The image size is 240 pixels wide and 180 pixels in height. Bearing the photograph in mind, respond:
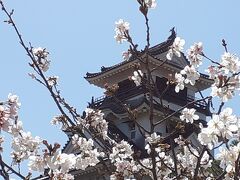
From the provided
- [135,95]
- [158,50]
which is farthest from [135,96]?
[158,50]

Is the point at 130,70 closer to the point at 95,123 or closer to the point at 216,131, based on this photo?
the point at 95,123

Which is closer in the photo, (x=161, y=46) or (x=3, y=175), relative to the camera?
(x=3, y=175)

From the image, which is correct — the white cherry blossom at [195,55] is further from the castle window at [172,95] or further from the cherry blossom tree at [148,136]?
the castle window at [172,95]

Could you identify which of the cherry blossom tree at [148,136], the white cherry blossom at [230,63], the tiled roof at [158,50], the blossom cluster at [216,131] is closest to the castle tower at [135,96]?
the tiled roof at [158,50]

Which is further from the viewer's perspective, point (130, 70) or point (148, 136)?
point (130, 70)

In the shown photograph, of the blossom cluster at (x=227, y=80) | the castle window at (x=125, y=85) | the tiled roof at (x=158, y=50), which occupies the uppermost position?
the tiled roof at (x=158, y=50)

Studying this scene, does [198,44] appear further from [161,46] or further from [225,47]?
[161,46]

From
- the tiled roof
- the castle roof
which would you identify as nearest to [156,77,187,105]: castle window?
the castle roof

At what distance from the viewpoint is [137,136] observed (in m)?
20.9

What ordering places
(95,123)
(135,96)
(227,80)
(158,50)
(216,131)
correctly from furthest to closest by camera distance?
(158,50) < (135,96) < (95,123) < (227,80) < (216,131)

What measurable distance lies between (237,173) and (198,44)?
112 inches

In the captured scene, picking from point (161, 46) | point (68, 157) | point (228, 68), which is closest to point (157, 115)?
point (161, 46)

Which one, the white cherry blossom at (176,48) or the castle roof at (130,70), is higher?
the castle roof at (130,70)

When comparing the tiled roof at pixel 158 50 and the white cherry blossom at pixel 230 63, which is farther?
the tiled roof at pixel 158 50
